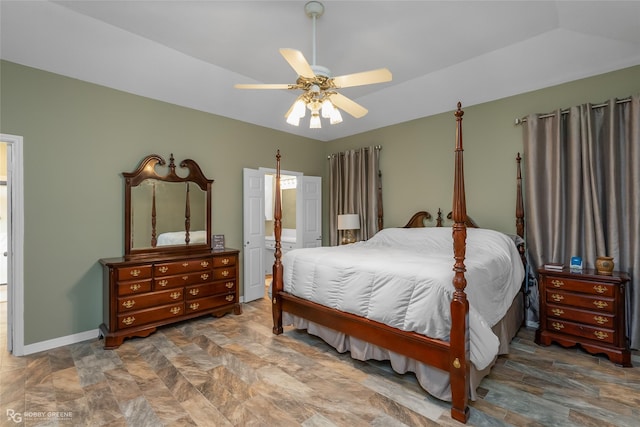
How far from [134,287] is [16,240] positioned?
43.9 inches

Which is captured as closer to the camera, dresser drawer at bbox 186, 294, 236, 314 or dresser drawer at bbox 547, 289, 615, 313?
dresser drawer at bbox 547, 289, 615, 313

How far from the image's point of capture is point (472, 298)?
2223mm

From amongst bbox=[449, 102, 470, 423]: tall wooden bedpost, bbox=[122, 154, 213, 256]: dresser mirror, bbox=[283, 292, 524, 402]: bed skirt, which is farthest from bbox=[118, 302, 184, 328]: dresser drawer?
bbox=[449, 102, 470, 423]: tall wooden bedpost

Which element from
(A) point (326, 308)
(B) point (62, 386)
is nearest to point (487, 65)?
(A) point (326, 308)

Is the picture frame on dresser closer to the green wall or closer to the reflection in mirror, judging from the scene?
the reflection in mirror

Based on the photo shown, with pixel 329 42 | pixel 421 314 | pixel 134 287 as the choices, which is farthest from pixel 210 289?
pixel 329 42

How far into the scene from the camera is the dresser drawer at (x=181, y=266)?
341cm

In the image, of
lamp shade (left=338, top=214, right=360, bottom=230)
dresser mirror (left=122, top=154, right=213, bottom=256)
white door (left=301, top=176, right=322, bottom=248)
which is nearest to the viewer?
dresser mirror (left=122, top=154, right=213, bottom=256)

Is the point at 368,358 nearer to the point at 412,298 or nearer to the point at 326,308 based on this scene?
the point at 326,308

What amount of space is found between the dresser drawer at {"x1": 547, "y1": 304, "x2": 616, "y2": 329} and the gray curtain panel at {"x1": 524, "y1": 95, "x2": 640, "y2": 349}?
549 mm

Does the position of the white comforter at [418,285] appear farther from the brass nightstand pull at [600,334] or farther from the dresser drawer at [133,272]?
the dresser drawer at [133,272]

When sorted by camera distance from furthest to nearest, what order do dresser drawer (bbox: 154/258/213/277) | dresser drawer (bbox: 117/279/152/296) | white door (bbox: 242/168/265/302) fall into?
white door (bbox: 242/168/265/302) < dresser drawer (bbox: 154/258/213/277) < dresser drawer (bbox: 117/279/152/296)

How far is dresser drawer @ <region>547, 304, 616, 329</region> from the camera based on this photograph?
107 inches

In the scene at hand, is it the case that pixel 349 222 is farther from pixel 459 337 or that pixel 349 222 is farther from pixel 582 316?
pixel 459 337
